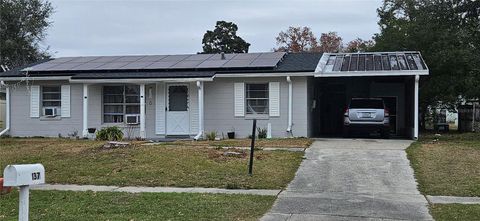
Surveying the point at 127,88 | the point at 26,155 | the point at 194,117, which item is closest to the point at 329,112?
the point at 194,117

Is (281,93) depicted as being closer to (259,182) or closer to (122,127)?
(122,127)

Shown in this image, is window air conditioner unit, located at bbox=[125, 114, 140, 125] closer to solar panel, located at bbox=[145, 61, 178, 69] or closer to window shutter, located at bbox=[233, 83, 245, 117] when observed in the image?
solar panel, located at bbox=[145, 61, 178, 69]

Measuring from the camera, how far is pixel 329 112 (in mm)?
24375

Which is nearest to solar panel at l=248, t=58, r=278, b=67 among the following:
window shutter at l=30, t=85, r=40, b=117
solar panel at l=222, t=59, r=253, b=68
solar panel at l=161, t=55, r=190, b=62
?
solar panel at l=222, t=59, r=253, b=68

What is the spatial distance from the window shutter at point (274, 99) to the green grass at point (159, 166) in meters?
5.44

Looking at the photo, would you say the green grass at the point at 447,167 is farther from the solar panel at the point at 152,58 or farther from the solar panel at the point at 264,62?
the solar panel at the point at 152,58

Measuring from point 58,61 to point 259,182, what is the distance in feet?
53.0

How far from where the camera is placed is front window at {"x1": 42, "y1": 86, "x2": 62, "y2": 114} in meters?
21.7

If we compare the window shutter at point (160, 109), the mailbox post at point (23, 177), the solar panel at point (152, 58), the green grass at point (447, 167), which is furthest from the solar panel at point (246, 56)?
the mailbox post at point (23, 177)

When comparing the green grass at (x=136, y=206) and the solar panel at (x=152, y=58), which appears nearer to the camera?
the green grass at (x=136, y=206)

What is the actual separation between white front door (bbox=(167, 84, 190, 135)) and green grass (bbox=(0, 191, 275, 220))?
11158mm

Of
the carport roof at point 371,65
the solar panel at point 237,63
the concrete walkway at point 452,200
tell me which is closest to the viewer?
the concrete walkway at point 452,200

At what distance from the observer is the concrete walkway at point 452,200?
8.91 m

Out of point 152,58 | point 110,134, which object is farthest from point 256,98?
point 152,58
